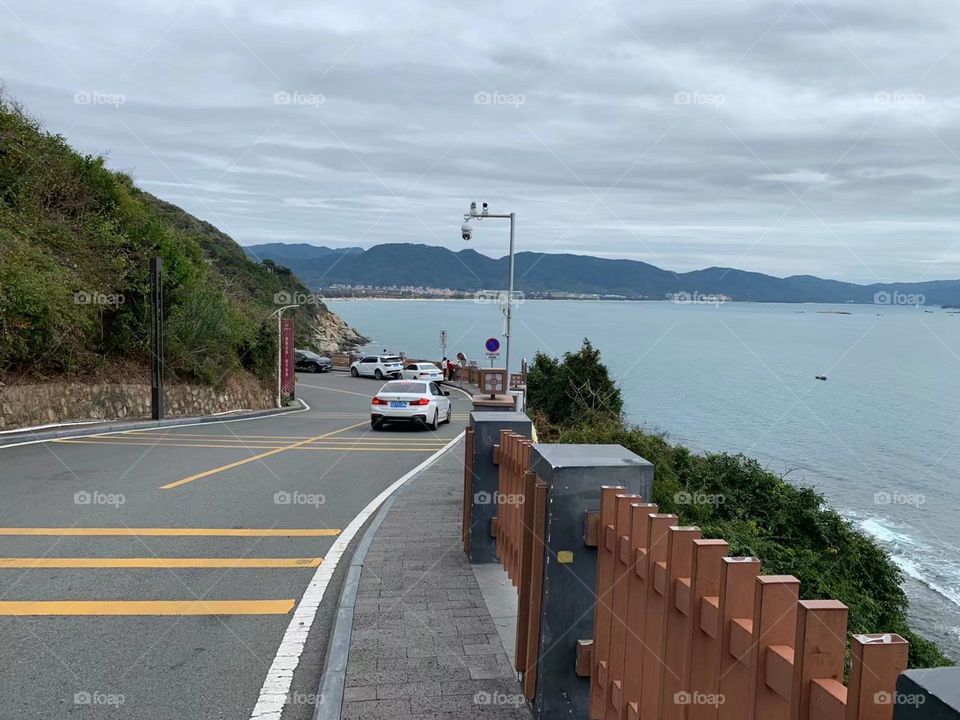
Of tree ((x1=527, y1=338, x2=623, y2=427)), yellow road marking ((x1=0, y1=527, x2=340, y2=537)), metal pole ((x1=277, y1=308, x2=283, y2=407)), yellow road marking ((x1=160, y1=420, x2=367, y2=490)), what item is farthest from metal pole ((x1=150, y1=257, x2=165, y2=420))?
yellow road marking ((x1=0, y1=527, x2=340, y2=537))

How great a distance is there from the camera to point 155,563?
7500 millimetres

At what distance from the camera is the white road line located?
4660 mm

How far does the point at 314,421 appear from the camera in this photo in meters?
28.0

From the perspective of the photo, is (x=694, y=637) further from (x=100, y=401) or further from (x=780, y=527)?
(x=100, y=401)

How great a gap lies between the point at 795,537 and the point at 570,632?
14.2 m

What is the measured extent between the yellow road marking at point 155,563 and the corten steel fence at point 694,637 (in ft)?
12.3

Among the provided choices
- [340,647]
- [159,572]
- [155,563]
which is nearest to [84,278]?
[155,563]

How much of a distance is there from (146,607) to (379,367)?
49.7 meters

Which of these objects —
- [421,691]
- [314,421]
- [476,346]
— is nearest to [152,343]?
[314,421]

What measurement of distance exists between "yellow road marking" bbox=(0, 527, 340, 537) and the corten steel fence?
4.98 m

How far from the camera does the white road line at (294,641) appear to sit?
4.66 metres

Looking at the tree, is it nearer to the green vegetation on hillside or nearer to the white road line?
the green vegetation on hillside

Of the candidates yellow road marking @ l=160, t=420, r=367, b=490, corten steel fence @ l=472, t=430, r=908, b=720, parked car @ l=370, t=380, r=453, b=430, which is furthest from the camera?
parked car @ l=370, t=380, r=453, b=430

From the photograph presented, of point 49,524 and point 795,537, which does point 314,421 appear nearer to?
point 795,537
